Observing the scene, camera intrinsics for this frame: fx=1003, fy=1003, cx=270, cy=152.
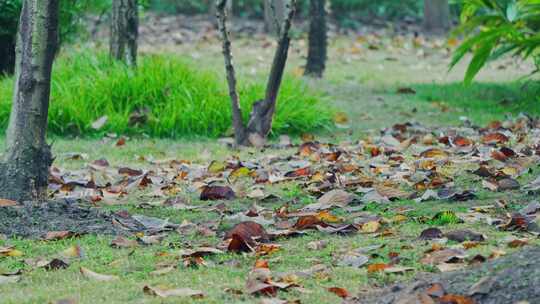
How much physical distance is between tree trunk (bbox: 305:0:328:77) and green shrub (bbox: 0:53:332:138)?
6.19ft

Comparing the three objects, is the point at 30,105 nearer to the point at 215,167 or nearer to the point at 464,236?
the point at 215,167

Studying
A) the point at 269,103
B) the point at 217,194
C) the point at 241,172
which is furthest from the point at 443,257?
the point at 269,103

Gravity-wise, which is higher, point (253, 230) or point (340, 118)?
point (253, 230)

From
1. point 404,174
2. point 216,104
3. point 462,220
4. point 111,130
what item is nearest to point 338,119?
point 216,104

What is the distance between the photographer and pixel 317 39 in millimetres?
10484

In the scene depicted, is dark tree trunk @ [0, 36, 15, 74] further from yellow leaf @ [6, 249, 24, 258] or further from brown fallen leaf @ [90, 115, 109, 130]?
yellow leaf @ [6, 249, 24, 258]

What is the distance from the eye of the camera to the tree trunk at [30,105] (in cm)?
446

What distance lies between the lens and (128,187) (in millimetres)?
5461

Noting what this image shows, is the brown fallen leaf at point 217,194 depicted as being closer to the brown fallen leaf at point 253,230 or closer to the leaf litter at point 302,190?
the leaf litter at point 302,190

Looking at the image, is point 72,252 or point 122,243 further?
point 122,243

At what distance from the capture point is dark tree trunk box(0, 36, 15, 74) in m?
9.08

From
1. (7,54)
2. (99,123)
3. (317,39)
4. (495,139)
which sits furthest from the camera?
(317,39)

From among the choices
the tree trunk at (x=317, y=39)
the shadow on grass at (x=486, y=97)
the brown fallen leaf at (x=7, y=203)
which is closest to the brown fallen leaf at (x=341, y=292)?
the brown fallen leaf at (x=7, y=203)

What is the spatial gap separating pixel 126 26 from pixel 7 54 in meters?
1.39
